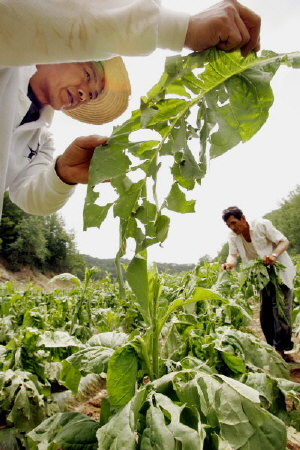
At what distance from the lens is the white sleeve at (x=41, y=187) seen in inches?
61.1

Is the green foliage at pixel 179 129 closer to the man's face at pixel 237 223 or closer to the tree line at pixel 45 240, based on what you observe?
the man's face at pixel 237 223

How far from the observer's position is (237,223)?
14.1 ft

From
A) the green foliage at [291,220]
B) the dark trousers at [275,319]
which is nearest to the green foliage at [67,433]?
the dark trousers at [275,319]

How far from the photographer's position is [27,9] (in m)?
0.76

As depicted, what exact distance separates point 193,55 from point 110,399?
43.3 inches

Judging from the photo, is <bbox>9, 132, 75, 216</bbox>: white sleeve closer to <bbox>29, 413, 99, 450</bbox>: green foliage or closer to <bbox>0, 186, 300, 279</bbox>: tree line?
<bbox>29, 413, 99, 450</bbox>: green foliage

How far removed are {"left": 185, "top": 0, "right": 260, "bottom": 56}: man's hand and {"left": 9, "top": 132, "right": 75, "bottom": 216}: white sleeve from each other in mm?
864

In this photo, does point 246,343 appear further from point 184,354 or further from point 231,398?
point 231,398

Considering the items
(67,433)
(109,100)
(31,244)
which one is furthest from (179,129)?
(31,244)

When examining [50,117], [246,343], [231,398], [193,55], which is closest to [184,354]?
[246,343]

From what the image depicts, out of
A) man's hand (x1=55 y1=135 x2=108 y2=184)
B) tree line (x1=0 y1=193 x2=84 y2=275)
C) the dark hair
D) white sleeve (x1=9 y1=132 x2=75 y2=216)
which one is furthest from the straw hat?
tree line (x1=0 y1=193 x2=84 y2=275)

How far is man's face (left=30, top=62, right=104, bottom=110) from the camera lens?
1853 millimetres

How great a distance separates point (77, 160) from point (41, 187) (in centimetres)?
52

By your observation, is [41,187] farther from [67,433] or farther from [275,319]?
[275,319]
